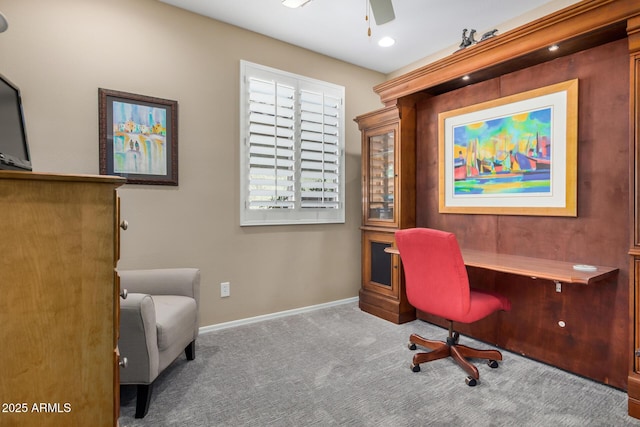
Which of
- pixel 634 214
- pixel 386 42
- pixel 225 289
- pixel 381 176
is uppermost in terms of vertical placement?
pixel 386 42

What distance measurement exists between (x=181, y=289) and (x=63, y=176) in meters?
1.47

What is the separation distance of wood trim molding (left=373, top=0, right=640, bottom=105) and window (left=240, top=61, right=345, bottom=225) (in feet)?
2.92

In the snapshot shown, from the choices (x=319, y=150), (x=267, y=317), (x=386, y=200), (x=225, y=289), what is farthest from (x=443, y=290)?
(x=319, y=150)

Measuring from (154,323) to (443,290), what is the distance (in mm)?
1767

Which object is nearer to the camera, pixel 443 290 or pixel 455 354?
pixel 443 290

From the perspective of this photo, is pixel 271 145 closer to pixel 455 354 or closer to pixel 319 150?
pixel 319 150

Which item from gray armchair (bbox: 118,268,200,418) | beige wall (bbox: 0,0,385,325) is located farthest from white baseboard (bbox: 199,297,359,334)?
gray armchair (bbox: 118,268,200,418)

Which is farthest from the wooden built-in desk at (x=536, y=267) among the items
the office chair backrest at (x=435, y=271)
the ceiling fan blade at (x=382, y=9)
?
the ceiling fan blade at (x=382, y=9)

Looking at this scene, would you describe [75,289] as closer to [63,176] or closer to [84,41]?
[63,176]

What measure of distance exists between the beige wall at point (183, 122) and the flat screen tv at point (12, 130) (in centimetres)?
49

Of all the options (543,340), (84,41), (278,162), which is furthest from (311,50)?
(543,340)

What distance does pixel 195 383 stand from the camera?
2.14 m

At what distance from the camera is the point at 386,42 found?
3.46m

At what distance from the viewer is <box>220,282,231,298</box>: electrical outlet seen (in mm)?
3131
